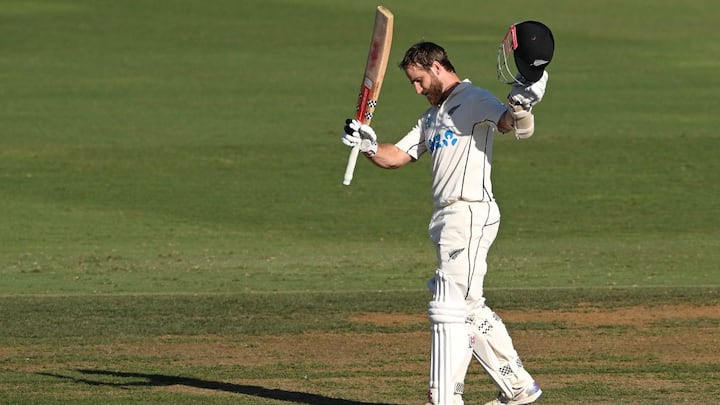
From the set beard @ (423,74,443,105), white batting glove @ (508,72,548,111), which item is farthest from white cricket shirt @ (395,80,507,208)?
white batting glove @ (508,72,548,111)

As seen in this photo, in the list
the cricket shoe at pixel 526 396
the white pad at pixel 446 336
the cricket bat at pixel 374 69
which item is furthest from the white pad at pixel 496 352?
the cricket bat at pixel 374 69

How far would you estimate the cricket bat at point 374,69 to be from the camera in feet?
30.0

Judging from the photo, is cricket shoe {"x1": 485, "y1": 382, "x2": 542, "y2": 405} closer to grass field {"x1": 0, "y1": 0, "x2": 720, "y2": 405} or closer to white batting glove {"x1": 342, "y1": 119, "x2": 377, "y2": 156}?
grass field {"x1": 0, "y1": 0, "x2": 720, "y2": 405}

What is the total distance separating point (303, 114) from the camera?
29562 millimetres

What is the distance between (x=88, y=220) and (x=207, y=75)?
50.1 feet

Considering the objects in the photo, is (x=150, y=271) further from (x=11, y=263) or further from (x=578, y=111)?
(x=578, y=111)

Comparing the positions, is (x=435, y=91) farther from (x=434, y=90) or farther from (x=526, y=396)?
(x=526, y=396)

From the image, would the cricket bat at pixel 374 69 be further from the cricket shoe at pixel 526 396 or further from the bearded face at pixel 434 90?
the cricket shoe at pixel 526 396

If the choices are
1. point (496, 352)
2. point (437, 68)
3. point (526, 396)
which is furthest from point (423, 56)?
point (526, 396)

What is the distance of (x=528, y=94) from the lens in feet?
27.4

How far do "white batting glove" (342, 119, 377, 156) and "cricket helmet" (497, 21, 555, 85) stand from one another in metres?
1.02

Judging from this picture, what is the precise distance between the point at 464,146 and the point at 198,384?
8.49 ft

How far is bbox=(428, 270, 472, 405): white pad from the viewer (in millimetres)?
8727

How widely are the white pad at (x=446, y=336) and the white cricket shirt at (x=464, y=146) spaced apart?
49 centimetres
